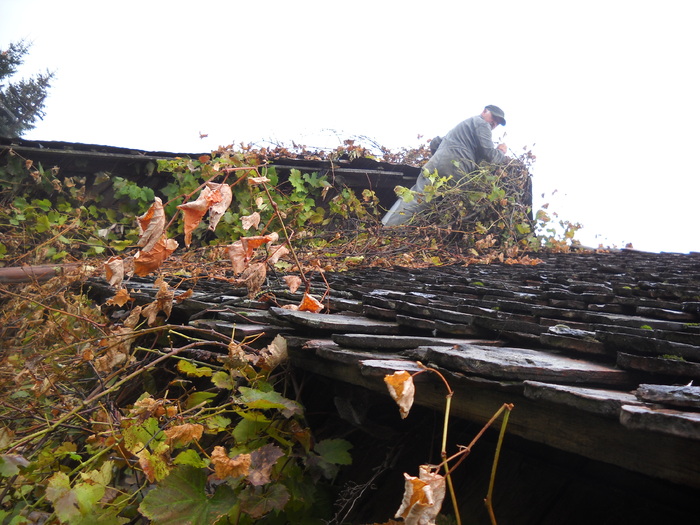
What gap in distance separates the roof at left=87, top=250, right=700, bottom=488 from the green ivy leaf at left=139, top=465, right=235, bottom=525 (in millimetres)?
508

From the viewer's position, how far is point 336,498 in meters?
1.88

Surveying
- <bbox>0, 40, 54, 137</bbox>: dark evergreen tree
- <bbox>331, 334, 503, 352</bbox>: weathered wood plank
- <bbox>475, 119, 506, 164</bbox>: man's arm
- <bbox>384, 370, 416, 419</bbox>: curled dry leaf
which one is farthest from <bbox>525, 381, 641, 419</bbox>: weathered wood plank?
<bbox>0, 40, 54, 137</bbox>: dark evergreen tree

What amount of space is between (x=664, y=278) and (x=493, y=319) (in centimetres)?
216

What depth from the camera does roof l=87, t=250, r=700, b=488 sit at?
96 centimetres

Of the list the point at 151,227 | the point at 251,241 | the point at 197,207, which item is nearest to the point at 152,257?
the point at 151,227

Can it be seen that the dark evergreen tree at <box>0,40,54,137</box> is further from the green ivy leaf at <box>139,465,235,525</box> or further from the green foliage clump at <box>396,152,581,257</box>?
the green ivy leaf at <box>139,465,235,525</box>

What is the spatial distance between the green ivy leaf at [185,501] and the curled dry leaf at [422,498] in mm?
674

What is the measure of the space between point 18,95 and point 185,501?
123 feet

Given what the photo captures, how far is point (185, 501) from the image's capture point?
1501 mm

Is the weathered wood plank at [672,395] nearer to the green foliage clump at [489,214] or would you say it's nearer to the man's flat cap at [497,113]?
the green foliage clump at [489,214]

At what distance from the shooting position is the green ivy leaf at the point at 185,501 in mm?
1443

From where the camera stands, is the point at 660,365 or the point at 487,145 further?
the point at 487,145

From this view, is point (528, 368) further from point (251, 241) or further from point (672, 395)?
point (251, 241)

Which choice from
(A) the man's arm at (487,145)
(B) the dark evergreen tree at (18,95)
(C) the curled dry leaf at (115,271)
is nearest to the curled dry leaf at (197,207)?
(C) the curled dry leaf at (115,271)
